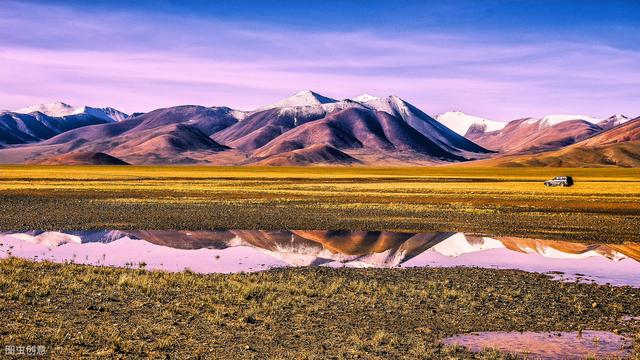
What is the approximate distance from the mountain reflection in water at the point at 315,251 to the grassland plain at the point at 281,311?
9.28ft

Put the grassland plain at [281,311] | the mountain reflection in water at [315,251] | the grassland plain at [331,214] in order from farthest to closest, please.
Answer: the grassland plain at [331,214], the mountain reflection in water at [315,251], the grassland plain at [281,311]

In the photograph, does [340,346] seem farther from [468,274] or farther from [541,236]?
[541,236]

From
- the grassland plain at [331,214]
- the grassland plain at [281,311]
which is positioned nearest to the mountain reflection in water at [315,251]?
the grassland plain at [281,311]

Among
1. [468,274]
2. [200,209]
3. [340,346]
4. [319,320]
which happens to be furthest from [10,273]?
[200,209]

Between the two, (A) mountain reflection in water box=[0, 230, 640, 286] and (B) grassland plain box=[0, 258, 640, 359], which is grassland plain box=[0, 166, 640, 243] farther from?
(B) grassland plain box=[0, 258, 640, 359]

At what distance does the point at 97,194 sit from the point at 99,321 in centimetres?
5283

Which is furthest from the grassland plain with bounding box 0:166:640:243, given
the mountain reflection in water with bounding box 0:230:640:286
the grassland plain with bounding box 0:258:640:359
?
the grassland plain with bounding box 0:258:640:359

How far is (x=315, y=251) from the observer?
2895 cm

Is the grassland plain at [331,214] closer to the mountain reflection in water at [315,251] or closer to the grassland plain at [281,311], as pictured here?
the mountain reflection in water at [315,251]

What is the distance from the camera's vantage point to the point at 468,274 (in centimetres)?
2288

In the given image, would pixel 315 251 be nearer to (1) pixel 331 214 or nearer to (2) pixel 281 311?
(2) pixel 281 311

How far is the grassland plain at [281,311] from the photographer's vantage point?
13.4 m

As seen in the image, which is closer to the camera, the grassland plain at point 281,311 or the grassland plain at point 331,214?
the grassland plain at point 281,311

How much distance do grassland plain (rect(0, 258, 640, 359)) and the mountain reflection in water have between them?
283 centimetres
